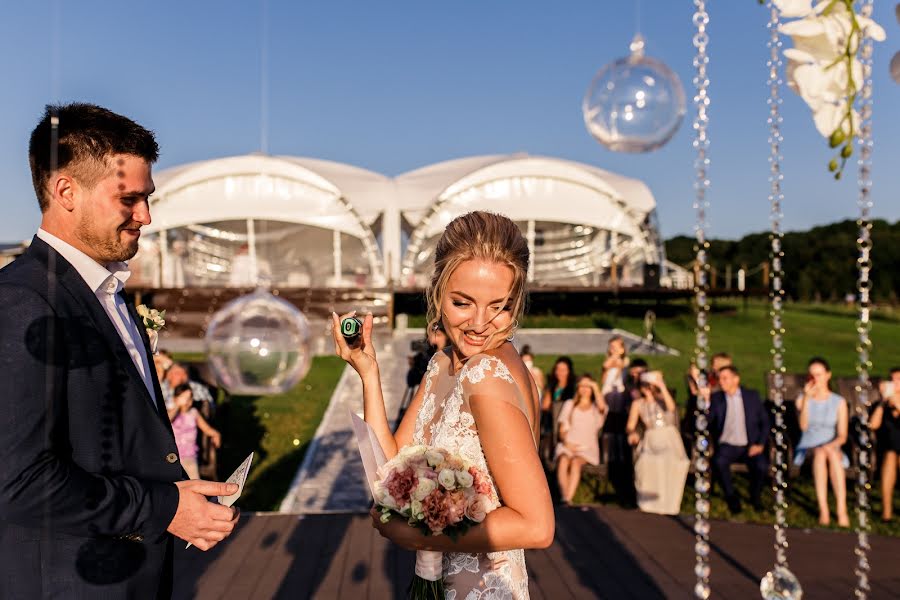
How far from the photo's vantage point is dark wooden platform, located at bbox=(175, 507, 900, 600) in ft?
13.8

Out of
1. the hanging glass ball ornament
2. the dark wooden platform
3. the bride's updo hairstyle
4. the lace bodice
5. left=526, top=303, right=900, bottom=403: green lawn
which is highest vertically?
the hanging glass ball ornament

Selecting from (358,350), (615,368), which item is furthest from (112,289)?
(615,368)

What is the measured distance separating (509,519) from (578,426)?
5152mm

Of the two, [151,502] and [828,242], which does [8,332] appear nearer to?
[151,502]

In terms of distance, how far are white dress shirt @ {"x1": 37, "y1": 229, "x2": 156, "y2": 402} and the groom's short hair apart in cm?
13

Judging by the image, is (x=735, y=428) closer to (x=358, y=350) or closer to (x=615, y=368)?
(x=615, y=368)

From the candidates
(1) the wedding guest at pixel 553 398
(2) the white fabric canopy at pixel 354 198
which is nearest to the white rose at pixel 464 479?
(1) the wedding guest at pixel 553 398

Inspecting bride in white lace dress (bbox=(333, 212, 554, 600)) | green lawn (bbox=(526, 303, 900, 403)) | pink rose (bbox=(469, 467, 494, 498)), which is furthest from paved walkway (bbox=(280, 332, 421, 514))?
green lawn (bbox=(526, 303, 900, 403))

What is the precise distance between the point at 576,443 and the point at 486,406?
5.17 metres

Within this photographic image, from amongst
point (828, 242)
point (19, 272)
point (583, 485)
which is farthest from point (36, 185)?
point (828, 242)

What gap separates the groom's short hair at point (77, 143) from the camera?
1860 mm

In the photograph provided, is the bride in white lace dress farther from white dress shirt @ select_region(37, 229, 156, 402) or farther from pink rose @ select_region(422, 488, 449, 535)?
white dress shirt @ select_region(37, 229, 156, 402)

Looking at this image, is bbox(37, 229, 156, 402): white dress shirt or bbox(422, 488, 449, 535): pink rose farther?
bbox(37, 229, 156, 402): white dress shirt

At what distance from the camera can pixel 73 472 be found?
1716 mm
